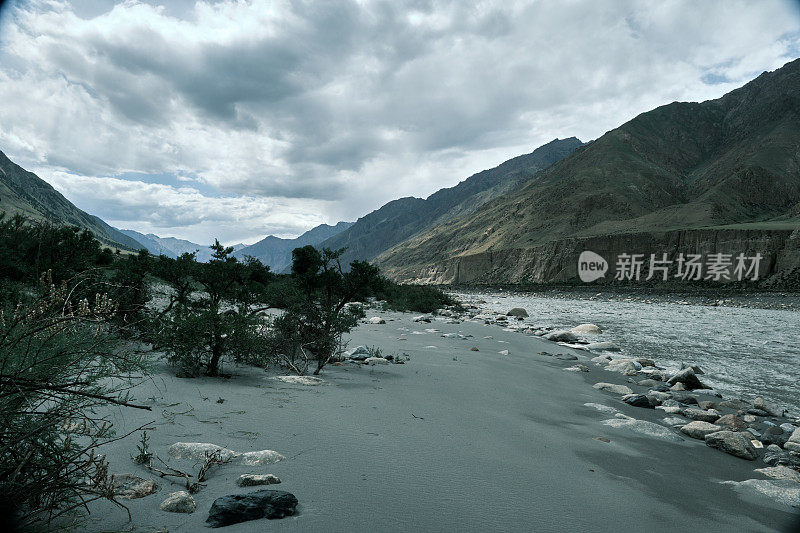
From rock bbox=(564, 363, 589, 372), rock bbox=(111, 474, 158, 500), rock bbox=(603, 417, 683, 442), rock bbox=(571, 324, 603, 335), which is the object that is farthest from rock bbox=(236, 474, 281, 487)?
rock bbox=(571, 324, 603, 335)

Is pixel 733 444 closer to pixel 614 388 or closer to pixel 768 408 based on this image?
pixel 614 388

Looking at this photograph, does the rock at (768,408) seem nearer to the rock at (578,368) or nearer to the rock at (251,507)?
the rock at (578,368)

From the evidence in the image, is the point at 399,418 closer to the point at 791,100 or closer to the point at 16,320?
the point at 16,320

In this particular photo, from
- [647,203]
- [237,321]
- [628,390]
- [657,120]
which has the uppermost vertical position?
[657,120]

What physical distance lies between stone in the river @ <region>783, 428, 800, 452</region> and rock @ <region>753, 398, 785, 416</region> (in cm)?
155

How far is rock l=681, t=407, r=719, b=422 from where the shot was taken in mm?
5477

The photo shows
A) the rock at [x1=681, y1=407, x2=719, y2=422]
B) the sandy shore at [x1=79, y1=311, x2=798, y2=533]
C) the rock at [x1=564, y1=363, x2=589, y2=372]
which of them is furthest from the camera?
the rock at [x1=564, y1=363, x2=589, y2=372]

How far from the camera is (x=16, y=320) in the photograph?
1.84 meters

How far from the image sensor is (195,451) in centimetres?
282

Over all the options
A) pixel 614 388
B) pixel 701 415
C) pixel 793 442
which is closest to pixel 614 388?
pixel 614 388

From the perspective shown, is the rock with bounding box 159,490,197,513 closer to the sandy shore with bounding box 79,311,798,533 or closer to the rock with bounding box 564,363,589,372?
the sandy shore with bounding box 79,311,798,533

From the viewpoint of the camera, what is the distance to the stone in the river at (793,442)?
4.44 metres

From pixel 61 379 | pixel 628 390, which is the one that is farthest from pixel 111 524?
pixel 628 390

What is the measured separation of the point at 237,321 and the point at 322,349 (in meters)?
1.69
